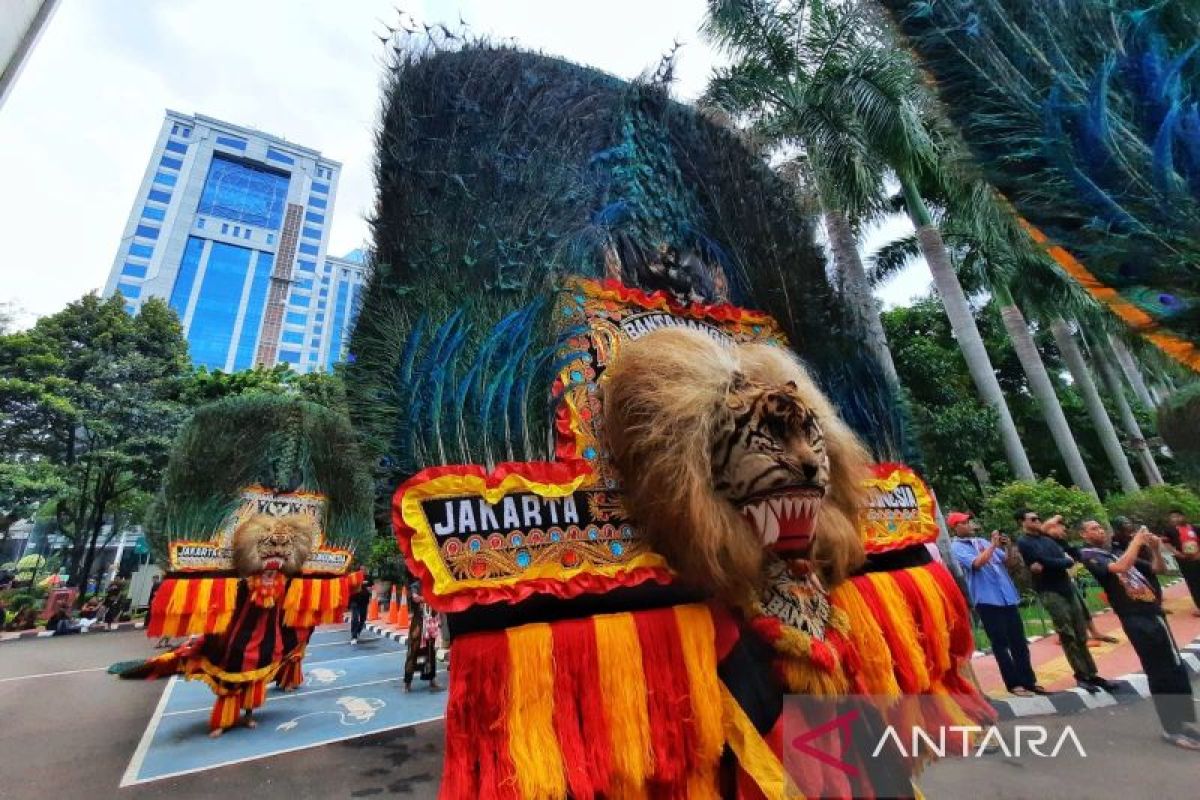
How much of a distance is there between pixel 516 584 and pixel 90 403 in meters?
21.9

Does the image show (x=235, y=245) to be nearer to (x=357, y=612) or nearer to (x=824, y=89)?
(x=357, y=612)

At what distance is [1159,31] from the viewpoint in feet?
6.88

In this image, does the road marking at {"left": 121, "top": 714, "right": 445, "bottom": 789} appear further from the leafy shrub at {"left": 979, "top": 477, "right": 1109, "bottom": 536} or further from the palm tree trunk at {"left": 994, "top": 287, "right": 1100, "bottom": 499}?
the palm tree trunk at {"left": 994, "top": 287, "right": 1100, "bottom": 499}

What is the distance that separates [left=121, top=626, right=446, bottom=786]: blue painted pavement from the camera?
14.6ft

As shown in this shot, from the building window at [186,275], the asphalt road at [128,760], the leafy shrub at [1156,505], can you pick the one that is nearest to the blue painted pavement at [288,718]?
the asphalt road at [128,760]

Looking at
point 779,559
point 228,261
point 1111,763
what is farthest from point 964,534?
point 228,261

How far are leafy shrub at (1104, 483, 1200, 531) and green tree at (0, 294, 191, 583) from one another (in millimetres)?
23808

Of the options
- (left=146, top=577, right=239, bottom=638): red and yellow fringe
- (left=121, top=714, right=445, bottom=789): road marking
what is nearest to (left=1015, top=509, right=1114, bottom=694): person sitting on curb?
(left=121, top=714, right=445, bottom=789): road marking

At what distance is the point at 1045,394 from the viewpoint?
11.0 meters

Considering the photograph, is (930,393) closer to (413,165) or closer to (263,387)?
(413,165)

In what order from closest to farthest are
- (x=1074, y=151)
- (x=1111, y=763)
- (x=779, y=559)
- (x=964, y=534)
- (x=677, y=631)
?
(x=677, y=631), (x=779, y=559), (x=1074, y=151), (x=1111, y=763), (x=964, y=534)

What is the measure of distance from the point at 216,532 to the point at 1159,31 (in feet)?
33.6

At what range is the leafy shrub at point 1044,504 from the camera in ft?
27.2

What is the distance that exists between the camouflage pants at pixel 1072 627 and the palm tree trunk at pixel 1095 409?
1057 cm
